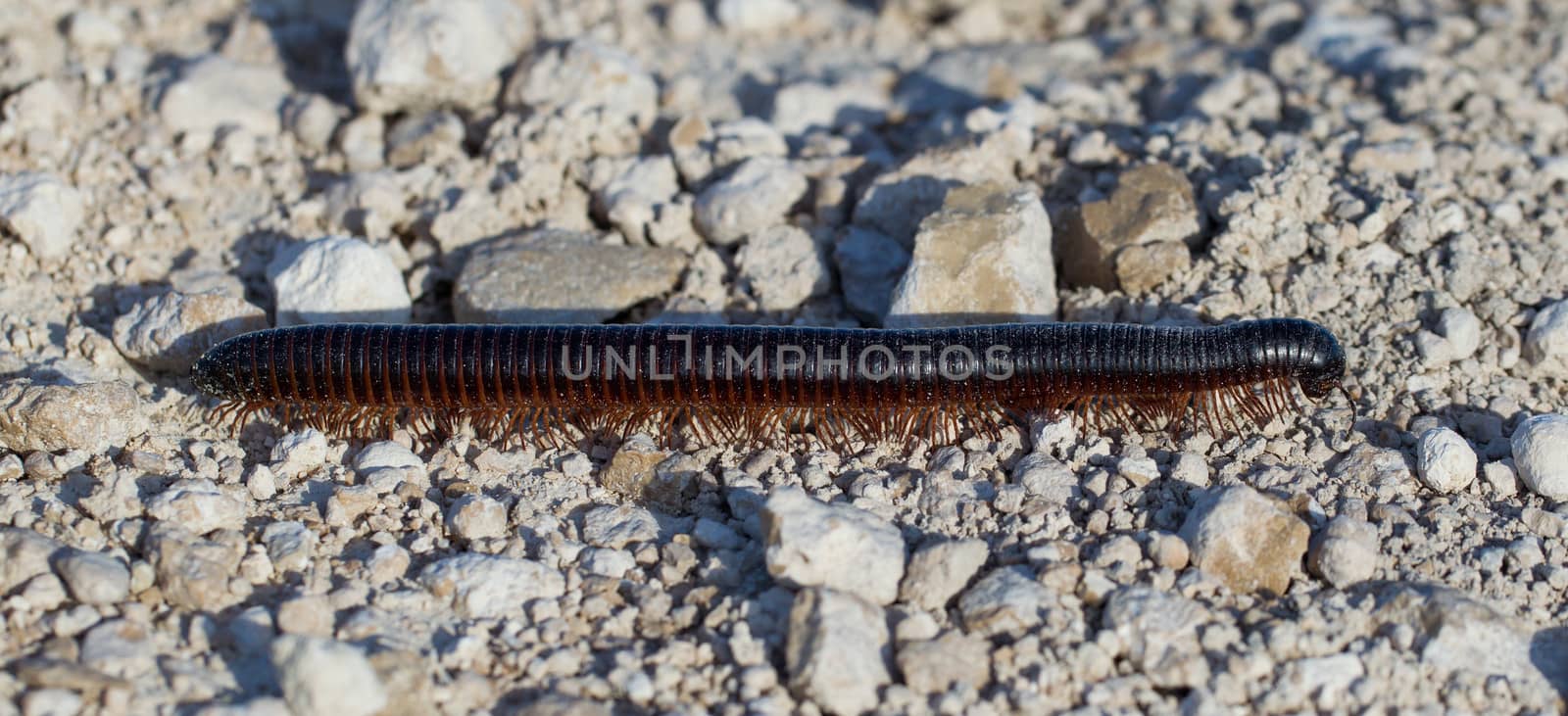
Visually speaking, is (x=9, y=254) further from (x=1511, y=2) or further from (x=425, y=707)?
(x=1511, y=2)

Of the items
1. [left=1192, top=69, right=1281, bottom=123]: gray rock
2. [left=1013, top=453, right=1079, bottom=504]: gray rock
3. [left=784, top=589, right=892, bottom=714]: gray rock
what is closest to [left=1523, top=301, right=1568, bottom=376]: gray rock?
[left=1192, top=69, right=1281, bottom=123]: gray rock

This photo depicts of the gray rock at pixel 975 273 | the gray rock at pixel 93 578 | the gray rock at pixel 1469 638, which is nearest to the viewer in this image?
the gray rock at pixel 1469 638

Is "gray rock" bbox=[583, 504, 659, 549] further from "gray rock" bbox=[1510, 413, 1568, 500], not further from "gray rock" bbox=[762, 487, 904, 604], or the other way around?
"gray rock" bbox=[1510, 413, 1568, 500]

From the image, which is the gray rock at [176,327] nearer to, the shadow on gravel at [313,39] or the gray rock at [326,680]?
the shadow on gravel at [313,39]

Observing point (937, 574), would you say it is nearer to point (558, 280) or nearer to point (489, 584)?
point (489, 584)

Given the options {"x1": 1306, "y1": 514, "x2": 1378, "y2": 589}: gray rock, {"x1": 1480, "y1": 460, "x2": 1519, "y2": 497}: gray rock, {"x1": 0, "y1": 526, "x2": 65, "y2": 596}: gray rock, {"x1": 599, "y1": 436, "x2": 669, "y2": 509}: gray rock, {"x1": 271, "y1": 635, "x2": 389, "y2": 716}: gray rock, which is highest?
{"x1": 0, "y1": 526, "x2": 65, "y2": 596}: gray rock

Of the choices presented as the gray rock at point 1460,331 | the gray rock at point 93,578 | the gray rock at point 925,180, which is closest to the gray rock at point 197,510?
the gray rock at point 93,578
